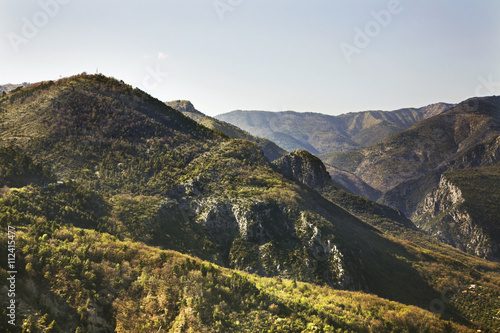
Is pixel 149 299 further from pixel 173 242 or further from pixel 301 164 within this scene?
pixel 301 164

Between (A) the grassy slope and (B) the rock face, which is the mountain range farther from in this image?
(B) the rock face

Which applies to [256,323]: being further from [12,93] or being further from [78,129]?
[12,93]

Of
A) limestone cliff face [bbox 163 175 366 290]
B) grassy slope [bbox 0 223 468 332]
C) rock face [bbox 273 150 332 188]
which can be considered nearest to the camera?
grassy slope [bbox 0 223 468 332]

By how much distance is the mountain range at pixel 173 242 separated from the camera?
16719 millimetres

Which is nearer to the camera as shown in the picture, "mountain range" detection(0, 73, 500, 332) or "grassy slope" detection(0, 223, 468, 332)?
"grassy slope" detection(0, 223, 468, 332)

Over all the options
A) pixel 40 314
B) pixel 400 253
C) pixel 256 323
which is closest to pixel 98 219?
pixel 40 314

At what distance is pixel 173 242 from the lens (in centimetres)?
3425

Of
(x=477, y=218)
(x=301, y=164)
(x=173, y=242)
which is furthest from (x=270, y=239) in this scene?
(x=477, y=218)

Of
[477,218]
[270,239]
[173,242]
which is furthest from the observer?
[477,218]

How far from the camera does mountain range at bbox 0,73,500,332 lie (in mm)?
16719

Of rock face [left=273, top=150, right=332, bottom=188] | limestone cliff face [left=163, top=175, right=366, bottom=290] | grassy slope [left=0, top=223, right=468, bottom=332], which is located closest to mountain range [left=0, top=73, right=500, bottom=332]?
grassy slope [left=0, top=223, right=468, bottom=332]

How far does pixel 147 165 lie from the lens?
160 feet

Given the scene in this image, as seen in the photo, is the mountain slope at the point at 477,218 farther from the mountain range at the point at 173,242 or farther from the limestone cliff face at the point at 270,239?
the limestone cliff face at the point at 270,239

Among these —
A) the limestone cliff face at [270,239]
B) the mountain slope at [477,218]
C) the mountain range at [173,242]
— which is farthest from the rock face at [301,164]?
the mountain slope at [477,218]
